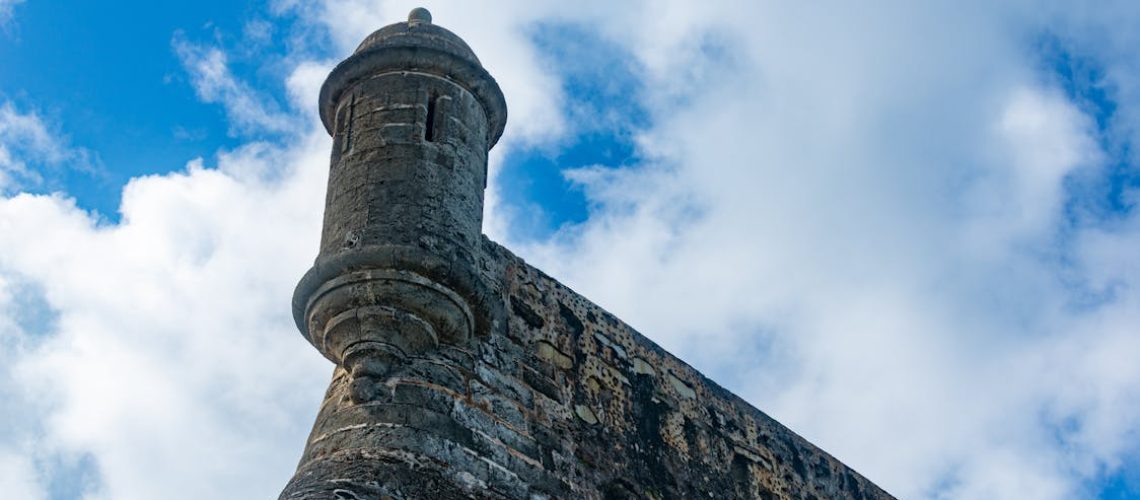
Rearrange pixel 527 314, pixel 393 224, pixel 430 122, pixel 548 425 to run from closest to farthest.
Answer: pixel 393 224, pixel 548 425, pixel 430 122, pixel 527 314

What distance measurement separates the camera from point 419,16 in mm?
7605

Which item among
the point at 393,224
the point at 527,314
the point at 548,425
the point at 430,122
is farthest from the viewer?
the point at 527,314

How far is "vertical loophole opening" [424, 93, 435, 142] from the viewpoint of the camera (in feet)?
22.4

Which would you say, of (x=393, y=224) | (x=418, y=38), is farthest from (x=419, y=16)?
(x=393, y=224)

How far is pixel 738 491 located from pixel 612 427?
121cm

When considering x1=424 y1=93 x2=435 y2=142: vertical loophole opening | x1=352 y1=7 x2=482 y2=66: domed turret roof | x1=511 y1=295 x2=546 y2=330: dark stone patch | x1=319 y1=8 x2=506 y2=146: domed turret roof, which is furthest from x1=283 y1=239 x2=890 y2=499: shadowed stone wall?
x1=352 y1=7 x2=482 y2=66: domed turret roof

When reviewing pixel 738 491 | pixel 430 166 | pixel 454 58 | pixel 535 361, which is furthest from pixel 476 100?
pixel 738 491

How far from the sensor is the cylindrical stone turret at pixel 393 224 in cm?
593

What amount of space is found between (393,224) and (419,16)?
72.9 inches

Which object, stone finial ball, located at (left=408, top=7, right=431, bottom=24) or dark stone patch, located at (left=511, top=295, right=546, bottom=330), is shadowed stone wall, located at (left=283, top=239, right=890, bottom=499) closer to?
dark stone patch, located at (left=511, top=295, right=546, bottom=330)

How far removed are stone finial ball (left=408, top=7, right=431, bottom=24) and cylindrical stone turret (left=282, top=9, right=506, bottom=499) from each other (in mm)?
124

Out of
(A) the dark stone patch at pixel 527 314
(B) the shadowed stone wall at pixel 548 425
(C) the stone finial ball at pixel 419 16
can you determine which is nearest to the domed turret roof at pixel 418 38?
(C) the stone finial ball at pixel 419 16

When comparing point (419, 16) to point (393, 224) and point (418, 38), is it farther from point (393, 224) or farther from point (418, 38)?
point (393, 224)

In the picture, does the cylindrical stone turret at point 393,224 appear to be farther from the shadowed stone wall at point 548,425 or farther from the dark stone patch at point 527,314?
the dark stone patch at point 527,314
